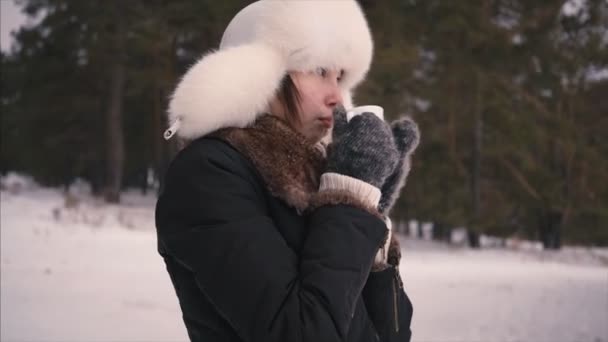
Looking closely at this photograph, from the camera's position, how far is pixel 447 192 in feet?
38.3

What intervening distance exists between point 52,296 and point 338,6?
3614mm

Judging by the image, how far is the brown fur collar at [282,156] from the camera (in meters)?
1.18

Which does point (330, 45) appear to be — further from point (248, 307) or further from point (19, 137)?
point (19, 137)

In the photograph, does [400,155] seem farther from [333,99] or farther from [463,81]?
[463,81]

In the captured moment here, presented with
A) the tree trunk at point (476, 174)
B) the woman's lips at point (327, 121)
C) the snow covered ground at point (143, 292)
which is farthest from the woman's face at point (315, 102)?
the tree trunk at point (476, 174)

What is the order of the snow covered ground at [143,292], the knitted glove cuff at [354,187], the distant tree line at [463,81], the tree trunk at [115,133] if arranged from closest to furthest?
the knitted glove cuff at [354,187] < the snow covered ground at [143,292] < the distant tree line at [463,81] < the tree trunk at [115,133]

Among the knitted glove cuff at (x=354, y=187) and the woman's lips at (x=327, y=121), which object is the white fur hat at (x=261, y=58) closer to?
the woman's lips at (x=327, y=121)

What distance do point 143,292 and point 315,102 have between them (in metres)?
3.63

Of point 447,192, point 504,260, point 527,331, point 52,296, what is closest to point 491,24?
point 447,192

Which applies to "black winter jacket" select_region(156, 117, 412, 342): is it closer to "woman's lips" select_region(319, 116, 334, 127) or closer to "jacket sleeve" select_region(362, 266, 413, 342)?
"jacket sleeve" select_region(362, 266, 413, 342)

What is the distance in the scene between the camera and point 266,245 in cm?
109

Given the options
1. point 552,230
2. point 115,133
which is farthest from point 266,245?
point 115,133

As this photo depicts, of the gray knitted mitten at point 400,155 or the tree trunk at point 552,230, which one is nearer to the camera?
the gray knitted mitten at point 400,155

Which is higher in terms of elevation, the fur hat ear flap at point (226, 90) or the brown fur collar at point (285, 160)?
the fur hat ear flap at point (226, 90)
